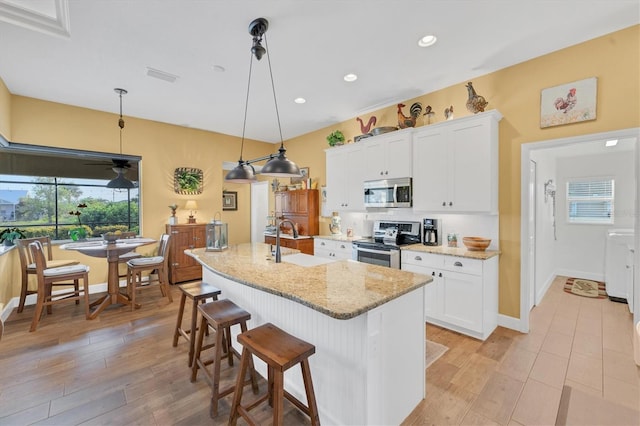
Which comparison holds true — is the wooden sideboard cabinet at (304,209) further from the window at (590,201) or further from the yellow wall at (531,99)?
the window at (590,201)

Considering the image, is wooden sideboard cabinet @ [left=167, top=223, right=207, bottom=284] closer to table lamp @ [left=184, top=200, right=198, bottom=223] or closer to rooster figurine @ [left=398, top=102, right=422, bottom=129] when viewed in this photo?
table lamp @ [left=184, top=200, right=198, bottom=223]

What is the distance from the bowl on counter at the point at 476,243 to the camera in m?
3.11

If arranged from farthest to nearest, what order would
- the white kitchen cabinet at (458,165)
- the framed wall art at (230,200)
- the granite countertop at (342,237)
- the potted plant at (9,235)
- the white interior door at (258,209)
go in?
the white interior door at (258,209)
the framed wall art at (230,200)
the granite countertop at (342,237)
the potted plant at (9,235)
the white kitchen cabinet at (458,165)

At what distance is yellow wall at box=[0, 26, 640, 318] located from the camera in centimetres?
254

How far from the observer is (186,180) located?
5.27 m

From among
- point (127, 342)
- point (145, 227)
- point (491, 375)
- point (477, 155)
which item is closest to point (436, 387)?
point (491, 375)

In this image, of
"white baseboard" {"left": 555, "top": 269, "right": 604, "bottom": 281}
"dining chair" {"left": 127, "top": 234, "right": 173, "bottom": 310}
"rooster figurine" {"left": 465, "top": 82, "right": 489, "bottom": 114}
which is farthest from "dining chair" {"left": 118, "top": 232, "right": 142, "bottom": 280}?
"white baseboard" {"left": 555, "top": 269, "right": 604, "bottom": 281}

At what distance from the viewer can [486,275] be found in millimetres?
2912

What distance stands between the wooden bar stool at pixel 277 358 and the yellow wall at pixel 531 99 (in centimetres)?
272

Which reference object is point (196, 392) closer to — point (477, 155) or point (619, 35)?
point (477, 155)

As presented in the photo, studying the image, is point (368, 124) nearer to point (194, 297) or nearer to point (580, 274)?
point (194, 297)

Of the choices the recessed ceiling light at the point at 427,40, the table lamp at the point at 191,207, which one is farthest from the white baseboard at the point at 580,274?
the table lamp at the point at 191,207

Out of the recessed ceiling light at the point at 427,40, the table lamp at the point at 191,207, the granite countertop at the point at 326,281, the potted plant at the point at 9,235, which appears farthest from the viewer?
the table lamp at the point at 191,207

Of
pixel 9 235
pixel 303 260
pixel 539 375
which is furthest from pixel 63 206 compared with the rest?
pixel 539 375
